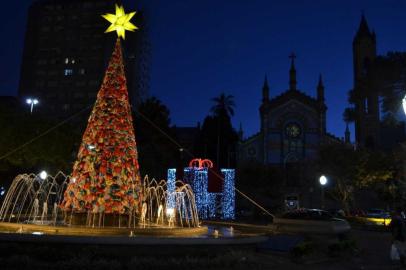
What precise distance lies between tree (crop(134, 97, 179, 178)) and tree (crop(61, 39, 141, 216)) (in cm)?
2522

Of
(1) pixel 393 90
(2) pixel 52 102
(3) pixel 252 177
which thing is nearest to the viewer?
(1) pixel 393 90

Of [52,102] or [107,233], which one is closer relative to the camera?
[107,233]

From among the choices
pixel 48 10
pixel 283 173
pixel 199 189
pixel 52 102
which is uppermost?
pixel 48 10

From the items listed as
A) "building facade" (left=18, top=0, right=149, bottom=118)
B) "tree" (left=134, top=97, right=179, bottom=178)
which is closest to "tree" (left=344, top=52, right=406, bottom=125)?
"tree" (left=134, top=97, right=179, bottom=178)

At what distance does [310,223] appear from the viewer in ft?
66.3

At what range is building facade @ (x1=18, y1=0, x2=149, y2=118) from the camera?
9869 centimetres

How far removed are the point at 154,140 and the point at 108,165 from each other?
33.5 m

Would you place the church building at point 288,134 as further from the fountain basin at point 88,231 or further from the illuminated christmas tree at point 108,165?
the fountain basin at point 88,231

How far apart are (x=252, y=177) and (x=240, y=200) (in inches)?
217

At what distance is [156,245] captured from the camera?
1207 centimetres

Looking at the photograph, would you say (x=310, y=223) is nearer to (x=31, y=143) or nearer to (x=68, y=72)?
(x=31, y=143)

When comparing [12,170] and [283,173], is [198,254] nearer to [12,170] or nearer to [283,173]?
[12,170]

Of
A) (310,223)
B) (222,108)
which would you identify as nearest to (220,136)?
(222,108)

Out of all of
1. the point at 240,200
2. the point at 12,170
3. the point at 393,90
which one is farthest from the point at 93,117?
the point at 240,200
